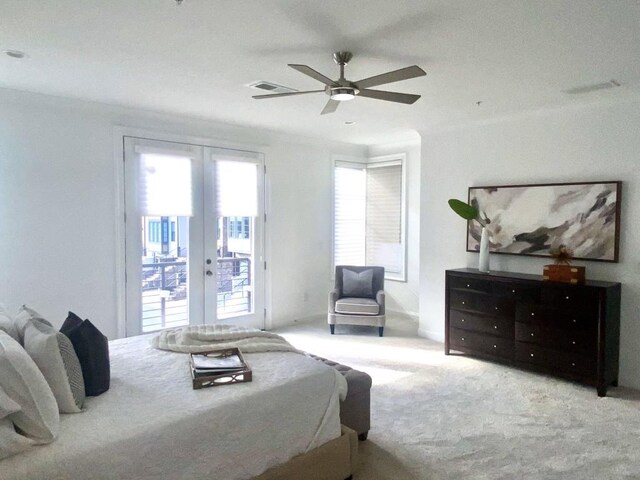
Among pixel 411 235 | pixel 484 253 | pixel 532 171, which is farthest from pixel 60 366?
pixel 411 235

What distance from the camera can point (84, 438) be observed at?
179 cm

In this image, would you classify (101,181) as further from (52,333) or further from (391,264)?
(391,264)

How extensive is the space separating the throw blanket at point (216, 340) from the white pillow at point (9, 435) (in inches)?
45.8

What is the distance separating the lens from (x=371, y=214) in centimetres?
705

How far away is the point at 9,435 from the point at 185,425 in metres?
0.66

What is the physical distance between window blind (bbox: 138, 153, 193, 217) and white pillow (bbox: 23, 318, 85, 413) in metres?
2.77

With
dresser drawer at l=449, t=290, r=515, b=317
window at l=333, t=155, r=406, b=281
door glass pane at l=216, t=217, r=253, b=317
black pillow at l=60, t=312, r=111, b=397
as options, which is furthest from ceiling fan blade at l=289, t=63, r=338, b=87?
window at l=333, t=155, r=406, b=281

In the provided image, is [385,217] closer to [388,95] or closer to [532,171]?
[532,171]

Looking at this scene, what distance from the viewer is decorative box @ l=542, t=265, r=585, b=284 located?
12.9ft

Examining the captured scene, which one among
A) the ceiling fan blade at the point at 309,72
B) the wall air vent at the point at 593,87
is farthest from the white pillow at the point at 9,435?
the wall air vent at the point at 593,87

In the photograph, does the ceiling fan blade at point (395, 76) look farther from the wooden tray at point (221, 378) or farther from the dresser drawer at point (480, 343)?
the dresser drawer at point (480, 343)

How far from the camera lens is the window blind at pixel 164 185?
4.73m

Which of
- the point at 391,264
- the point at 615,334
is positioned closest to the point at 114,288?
the point at 391,264

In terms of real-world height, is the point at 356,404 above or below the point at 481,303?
below
